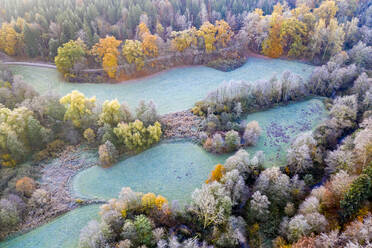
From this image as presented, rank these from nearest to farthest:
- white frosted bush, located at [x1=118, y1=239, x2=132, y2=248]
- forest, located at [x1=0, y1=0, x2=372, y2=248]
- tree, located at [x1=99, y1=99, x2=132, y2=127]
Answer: white frosted bush, located at [x1=118, y1=239, x2=132, y2=248]
forest, located at [x1=0, y1=0, x2=372, y2=248]
tree, located at [x1=99, y1=99, x2=132, y2=127]

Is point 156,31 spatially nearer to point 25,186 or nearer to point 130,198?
point 25,186

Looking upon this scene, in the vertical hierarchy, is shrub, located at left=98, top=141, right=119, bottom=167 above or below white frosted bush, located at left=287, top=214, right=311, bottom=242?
above

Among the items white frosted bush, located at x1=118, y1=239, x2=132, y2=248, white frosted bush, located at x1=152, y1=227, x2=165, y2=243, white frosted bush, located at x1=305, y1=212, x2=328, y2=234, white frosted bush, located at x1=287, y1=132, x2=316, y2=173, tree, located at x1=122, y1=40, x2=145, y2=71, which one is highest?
tree, located at x1=122, y1=40, x2=145, y2=71

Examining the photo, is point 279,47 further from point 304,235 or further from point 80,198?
point 80,198

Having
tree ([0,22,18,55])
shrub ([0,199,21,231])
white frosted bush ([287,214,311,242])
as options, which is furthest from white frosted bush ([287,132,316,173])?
tree ([0,22,18,55])

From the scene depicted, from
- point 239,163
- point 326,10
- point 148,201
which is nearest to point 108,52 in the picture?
point 148,201

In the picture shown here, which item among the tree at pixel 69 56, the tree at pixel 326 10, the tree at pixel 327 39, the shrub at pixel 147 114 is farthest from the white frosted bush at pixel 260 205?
the tree at pixel 326 10

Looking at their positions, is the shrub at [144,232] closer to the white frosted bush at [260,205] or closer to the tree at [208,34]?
the white frosted bush at [260,205]

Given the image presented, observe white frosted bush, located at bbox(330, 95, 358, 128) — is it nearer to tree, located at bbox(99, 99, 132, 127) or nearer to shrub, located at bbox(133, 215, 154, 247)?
shrub, located at bbox(133, 215, 154, 247)
